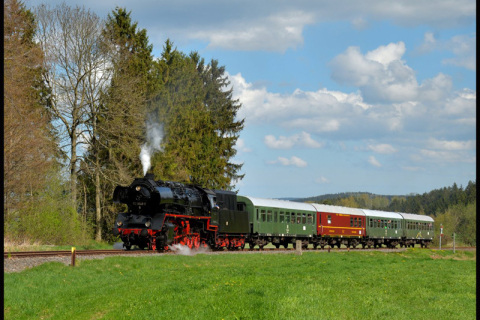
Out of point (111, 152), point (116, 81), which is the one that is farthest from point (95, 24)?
point (111, 152)

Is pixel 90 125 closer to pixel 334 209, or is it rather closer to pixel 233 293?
pixel 334 209

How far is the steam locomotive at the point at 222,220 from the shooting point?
96.3 feet

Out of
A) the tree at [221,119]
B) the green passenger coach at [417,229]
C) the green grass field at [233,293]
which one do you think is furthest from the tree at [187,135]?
the green grass field at [233,293]

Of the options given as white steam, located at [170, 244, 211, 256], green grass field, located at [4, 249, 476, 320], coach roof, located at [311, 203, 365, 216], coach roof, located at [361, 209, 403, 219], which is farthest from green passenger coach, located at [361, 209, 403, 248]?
green grass field, located at [4, 249, 476, 320]

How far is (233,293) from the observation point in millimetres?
14086

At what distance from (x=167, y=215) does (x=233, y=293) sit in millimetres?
15484

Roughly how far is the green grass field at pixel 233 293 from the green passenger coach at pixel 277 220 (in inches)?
614

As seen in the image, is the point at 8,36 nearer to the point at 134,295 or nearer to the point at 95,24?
the point at 95,24

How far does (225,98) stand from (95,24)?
1105 inches

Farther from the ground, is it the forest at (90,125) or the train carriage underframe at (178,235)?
the forest at (90,125)

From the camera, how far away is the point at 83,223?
38281 millimetres

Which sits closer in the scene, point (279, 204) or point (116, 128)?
point (279, 204)

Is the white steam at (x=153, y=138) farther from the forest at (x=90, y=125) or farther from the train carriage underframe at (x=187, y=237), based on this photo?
the train carriage underframe at (x=187, y=237)

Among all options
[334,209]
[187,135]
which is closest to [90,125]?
[187,135]
